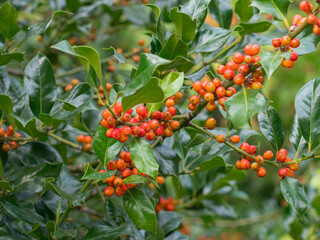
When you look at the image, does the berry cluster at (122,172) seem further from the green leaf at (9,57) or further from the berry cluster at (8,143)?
the green leaf at (9,57)

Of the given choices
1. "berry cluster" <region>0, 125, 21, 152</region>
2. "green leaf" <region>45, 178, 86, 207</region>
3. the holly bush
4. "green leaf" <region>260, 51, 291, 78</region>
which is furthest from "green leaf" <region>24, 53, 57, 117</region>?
"green leaf" <region>260, 51, 291, 78</region>

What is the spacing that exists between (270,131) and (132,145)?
0.42 meters

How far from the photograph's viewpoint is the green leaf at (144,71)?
68 cm

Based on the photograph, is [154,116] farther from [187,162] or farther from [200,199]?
[200,199]

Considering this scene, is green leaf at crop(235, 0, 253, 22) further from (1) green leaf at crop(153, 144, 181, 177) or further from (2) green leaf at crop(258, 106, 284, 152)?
(1) green leaf at crop(153, 144, 181, 177)

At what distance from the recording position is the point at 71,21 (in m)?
1.66

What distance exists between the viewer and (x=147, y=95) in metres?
0.72

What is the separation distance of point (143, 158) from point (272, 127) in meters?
0.42

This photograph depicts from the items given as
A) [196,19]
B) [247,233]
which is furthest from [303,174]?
[196,19]

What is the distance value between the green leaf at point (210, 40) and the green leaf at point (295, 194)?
1.26 ft

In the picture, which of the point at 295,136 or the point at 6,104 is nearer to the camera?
the point at 6,104

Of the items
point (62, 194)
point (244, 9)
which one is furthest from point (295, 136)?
point (62, 194)

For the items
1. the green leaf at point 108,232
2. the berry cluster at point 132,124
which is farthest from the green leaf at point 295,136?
the green leaf at point 108,232

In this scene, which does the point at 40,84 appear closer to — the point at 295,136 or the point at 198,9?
the point at 198,9
